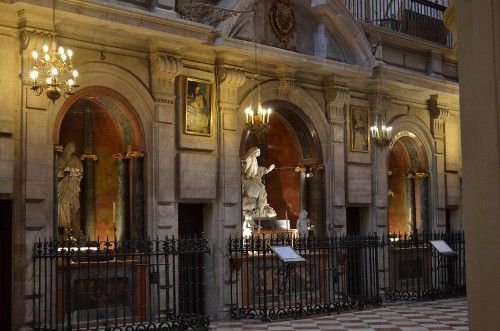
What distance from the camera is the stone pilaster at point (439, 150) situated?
66.7 ft

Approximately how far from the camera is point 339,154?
17594 mm

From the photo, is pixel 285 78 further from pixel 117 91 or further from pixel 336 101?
pixel 117 91

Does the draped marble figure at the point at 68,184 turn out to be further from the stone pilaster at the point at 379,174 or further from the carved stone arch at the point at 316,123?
the stone pilaster at the point at 379,174

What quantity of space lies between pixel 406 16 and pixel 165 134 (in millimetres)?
8944

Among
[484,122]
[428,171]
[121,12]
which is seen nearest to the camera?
[484,122]

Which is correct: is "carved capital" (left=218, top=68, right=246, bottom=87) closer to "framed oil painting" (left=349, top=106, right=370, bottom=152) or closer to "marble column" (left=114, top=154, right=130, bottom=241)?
"marble column" (left=114, top=154, right=130, bottom=241)

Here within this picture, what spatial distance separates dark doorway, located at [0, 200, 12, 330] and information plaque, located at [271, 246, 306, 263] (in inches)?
183

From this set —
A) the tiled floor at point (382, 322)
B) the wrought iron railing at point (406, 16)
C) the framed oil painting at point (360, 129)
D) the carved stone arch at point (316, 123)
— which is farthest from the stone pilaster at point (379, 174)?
the tiled floor at point (382, 322)

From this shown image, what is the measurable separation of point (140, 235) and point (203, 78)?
128 inches

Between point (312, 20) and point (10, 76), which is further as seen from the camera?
point (312, 20)

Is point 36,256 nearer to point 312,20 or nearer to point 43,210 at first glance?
point 43,210

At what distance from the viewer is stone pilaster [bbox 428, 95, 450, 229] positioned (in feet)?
66.7

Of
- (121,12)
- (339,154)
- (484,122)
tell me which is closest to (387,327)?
(339,154)

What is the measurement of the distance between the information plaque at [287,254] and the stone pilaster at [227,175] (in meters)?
1.17
